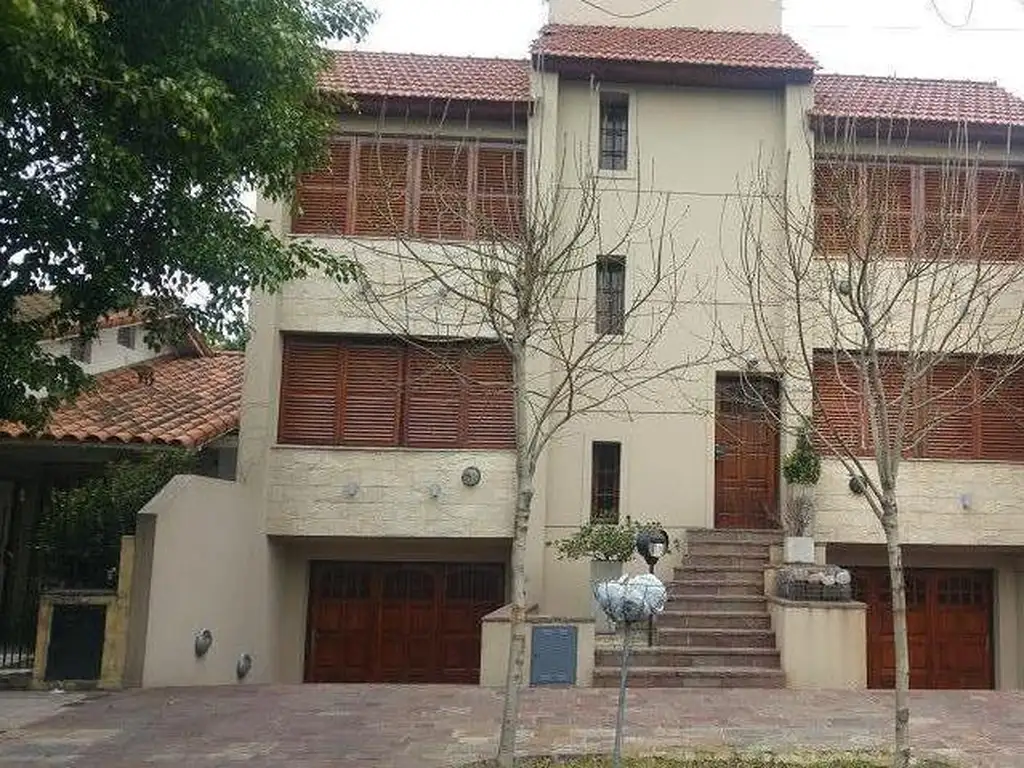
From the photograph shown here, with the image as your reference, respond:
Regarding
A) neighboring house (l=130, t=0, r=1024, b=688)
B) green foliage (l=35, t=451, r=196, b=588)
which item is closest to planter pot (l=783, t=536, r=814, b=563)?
neighboring house (l=130, t=0, r=1024, b=688)

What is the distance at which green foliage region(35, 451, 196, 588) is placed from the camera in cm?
1182

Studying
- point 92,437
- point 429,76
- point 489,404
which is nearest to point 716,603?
point 489,404

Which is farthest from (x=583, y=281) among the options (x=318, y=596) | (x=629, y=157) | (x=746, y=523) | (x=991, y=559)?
(x=991, y=559)

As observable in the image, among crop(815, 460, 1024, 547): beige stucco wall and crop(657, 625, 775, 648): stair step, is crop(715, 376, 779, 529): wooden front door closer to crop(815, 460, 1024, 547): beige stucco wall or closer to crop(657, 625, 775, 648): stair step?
crop(815, 460, 1024, 547): beige stucco wall

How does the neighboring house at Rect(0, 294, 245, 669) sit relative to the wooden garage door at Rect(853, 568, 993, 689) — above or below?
above

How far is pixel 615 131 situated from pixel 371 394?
549 centimetres

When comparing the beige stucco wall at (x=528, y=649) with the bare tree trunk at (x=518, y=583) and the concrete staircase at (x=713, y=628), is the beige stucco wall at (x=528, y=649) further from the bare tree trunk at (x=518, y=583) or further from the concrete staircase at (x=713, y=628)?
the bare tree trunk at (x=518, y=583)

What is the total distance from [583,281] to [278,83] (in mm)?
6692

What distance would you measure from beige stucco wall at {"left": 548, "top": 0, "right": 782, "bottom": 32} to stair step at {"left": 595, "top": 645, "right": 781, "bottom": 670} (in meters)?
10.2

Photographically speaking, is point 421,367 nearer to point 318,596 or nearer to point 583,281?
point 583,281

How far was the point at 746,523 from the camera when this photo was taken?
14.5 metres

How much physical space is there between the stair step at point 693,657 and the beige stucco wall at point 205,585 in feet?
15.5

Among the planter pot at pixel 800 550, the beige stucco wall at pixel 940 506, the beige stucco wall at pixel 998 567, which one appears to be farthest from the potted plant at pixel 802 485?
the beige stucco wall at pixel 998 567

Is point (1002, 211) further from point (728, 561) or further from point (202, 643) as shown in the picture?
point (202, 643)
